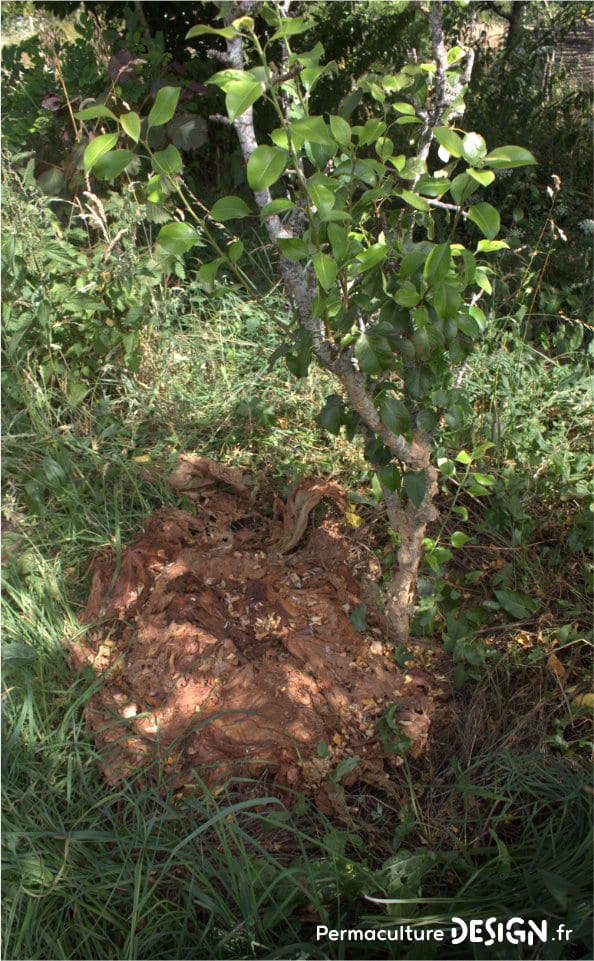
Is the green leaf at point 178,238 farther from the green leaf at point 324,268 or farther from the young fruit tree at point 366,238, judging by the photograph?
the green leaf at point 324,268

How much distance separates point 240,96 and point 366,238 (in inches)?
27.0

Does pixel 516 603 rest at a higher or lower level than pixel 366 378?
lower

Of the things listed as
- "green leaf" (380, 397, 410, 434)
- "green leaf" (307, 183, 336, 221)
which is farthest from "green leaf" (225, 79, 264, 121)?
"green leaf" (380, 397, 410, 434)

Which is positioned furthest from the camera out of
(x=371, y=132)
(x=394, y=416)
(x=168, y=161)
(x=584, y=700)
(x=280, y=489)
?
(x=280, y=489)

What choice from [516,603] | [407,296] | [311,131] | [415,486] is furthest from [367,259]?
[516,603]

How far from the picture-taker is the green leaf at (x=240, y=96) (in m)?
1.15

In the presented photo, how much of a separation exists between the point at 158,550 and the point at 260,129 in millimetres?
2770

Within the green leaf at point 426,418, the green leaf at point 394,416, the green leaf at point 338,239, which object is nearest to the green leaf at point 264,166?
the green leaf at point 338,239

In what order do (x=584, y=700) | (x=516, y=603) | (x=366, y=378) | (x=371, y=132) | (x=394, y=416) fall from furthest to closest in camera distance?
(x=516, y=603) < (x=584, y=700) < (x=366, y=378) < (x=394, y=416) < (x=371, y=132)

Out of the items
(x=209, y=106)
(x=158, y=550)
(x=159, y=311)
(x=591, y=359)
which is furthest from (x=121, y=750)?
(x=209, y=106)

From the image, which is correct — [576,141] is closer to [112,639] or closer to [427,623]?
[427,623]

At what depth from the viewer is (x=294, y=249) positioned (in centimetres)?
144

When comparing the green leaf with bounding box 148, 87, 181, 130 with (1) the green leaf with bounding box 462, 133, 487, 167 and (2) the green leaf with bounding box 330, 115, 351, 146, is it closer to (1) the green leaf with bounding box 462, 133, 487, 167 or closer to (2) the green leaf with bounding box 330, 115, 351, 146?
(2) the green leaf with bounding box 330, 115, 351, 146

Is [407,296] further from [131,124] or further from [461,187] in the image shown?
[131,124]
